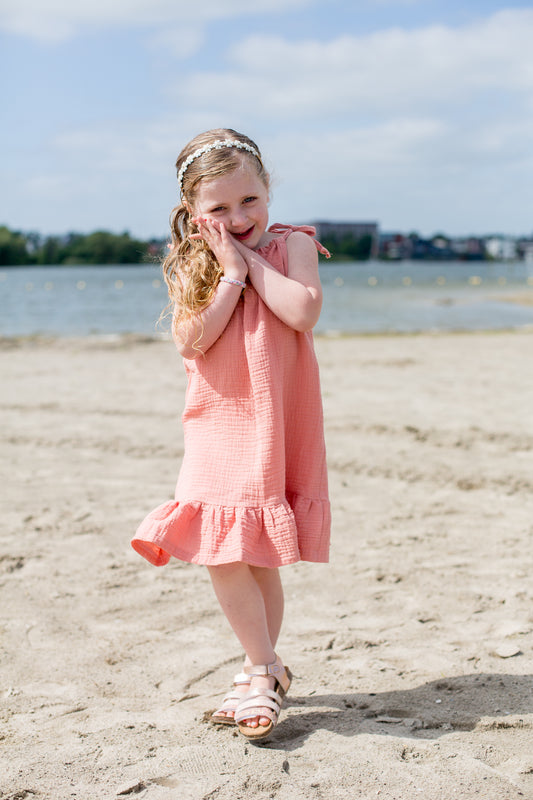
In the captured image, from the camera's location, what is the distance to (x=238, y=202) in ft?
7.09

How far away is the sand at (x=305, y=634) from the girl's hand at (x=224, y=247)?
134 centimetres

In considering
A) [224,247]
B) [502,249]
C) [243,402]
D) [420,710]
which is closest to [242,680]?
[420,710]

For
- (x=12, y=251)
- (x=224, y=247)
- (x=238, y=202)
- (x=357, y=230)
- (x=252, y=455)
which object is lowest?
(x=252, y=455)

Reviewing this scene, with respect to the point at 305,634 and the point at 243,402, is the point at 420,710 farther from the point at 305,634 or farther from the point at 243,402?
the point at 243,402

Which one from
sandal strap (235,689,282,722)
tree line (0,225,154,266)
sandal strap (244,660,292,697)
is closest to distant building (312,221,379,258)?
tree line (0,225,154,266)

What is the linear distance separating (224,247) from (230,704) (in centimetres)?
135

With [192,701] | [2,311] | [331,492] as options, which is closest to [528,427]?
[331,492]

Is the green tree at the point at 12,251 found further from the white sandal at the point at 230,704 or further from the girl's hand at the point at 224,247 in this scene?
the white sandal at the point at 230,704

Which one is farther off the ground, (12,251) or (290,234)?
(12,251)

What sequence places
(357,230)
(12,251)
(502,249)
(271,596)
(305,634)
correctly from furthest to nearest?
(502,249) < (357,230) < (12,251) < (305,634) < (271,596)

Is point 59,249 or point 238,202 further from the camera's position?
point 59,249

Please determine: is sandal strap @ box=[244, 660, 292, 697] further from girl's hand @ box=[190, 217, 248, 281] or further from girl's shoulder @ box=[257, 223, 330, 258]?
girl's shoulder @ box=[257, 223, 330, 258]

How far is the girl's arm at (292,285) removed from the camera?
2109 mm

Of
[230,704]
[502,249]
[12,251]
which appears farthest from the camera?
[502,249]
